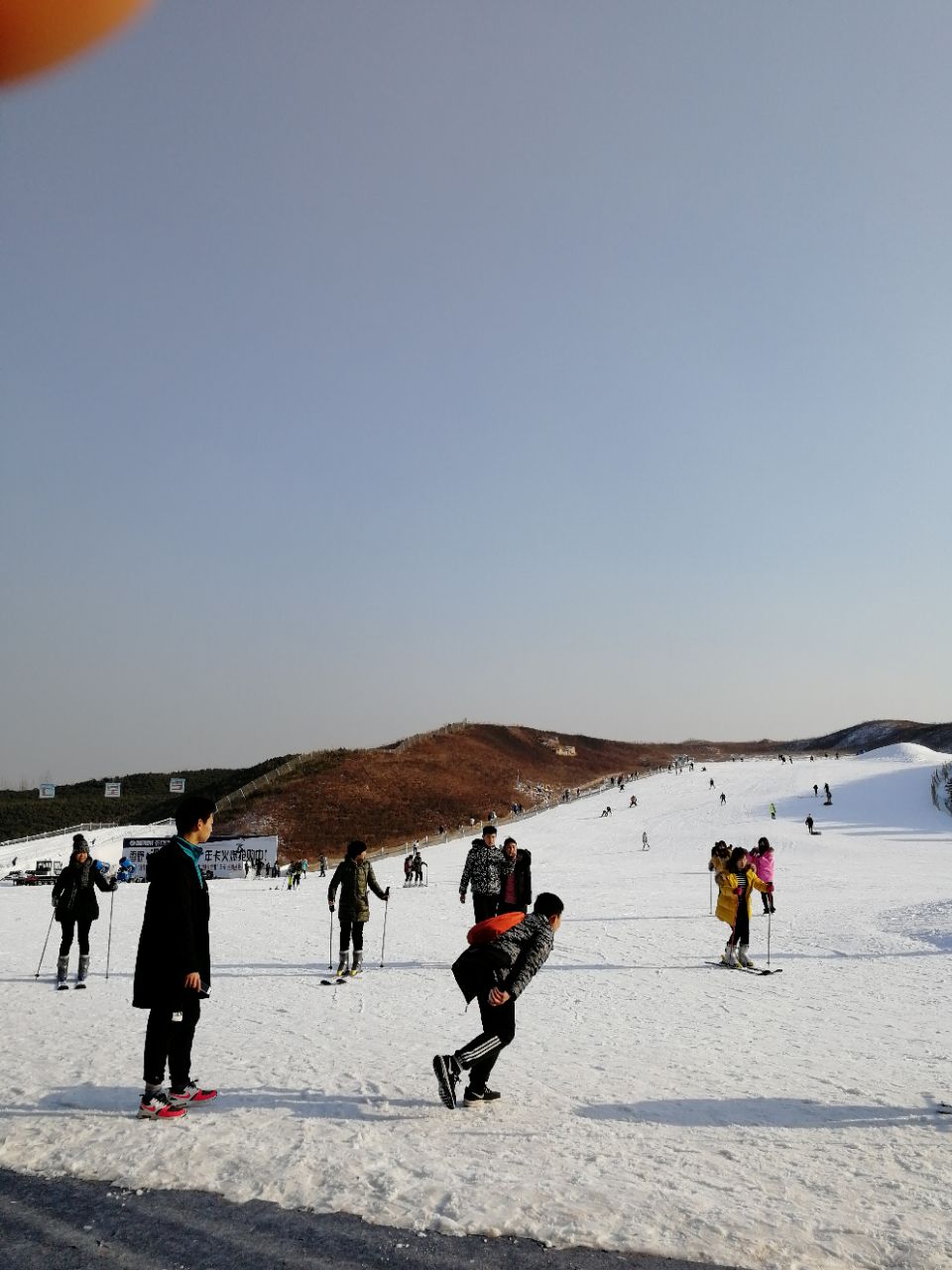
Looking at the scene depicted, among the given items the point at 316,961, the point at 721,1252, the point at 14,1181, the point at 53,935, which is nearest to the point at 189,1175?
the point at 14,1181

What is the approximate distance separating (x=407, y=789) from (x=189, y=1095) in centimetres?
6607

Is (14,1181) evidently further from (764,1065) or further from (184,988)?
(764,1065)

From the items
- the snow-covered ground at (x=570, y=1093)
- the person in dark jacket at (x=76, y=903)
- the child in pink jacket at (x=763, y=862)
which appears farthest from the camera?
the child in pink jacket at (x=763, y=862)

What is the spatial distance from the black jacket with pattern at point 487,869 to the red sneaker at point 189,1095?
183 inches

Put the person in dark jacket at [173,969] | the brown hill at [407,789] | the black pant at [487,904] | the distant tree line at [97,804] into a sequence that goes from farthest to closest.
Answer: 1. the distant tree line at [97,804]
2. the brown hill at [407,789]
3. the black pant at [487,904]
4. the person in dark jacket at [173,969]

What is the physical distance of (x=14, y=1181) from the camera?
4359mm

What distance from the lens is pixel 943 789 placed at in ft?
159

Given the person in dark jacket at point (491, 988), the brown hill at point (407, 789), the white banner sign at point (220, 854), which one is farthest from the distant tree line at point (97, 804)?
the person in dark jacket at point (491, 988)

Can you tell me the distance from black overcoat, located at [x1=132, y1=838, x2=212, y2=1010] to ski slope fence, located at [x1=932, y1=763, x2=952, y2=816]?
161 ft

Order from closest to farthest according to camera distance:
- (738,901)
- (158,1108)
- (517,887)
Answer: (158,1108) < (517,887) < (738,901)

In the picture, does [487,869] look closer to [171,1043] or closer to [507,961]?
[507,961]

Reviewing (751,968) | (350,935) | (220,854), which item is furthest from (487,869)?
(220,854)

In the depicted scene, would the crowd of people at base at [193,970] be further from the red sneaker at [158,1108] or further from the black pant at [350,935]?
the black pant at [350,935]

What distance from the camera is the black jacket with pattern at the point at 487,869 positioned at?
10.0m
